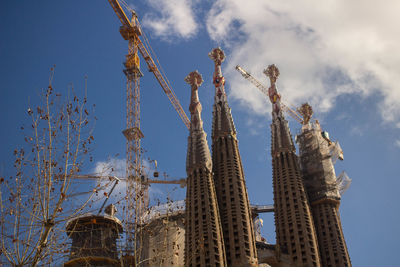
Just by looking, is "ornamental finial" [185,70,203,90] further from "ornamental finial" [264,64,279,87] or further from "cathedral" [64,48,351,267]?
"ornamental finial" [264,64,279,87]

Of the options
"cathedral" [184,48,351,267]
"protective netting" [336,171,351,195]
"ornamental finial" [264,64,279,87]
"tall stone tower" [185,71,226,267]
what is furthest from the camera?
"ornamental finial" [264,64,279,87]

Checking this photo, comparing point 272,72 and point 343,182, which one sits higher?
point 272,72

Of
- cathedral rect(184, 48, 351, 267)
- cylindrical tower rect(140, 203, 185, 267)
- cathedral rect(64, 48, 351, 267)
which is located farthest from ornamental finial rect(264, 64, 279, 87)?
cylindrical tower rect(140, 203, 185, 267)

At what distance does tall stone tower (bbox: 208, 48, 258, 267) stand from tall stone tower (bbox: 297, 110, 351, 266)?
34.8 feet

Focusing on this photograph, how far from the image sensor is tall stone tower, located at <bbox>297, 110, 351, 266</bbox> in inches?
2251

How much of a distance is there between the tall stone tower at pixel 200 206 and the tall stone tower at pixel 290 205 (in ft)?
32.0

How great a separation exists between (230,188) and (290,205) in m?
7.96

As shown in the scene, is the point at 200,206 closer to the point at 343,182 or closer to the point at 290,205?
the point at 290,205

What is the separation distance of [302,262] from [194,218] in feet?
42.0

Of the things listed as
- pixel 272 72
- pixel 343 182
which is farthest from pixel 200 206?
pixel 272 72

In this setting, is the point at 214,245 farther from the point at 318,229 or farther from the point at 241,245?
the point at 318,229

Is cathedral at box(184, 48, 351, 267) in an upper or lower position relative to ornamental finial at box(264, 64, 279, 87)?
lower

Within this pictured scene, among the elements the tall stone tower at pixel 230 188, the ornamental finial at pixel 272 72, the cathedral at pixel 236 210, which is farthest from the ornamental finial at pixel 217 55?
the ornamental finial at pixel 272 72

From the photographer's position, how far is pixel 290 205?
58344mm
